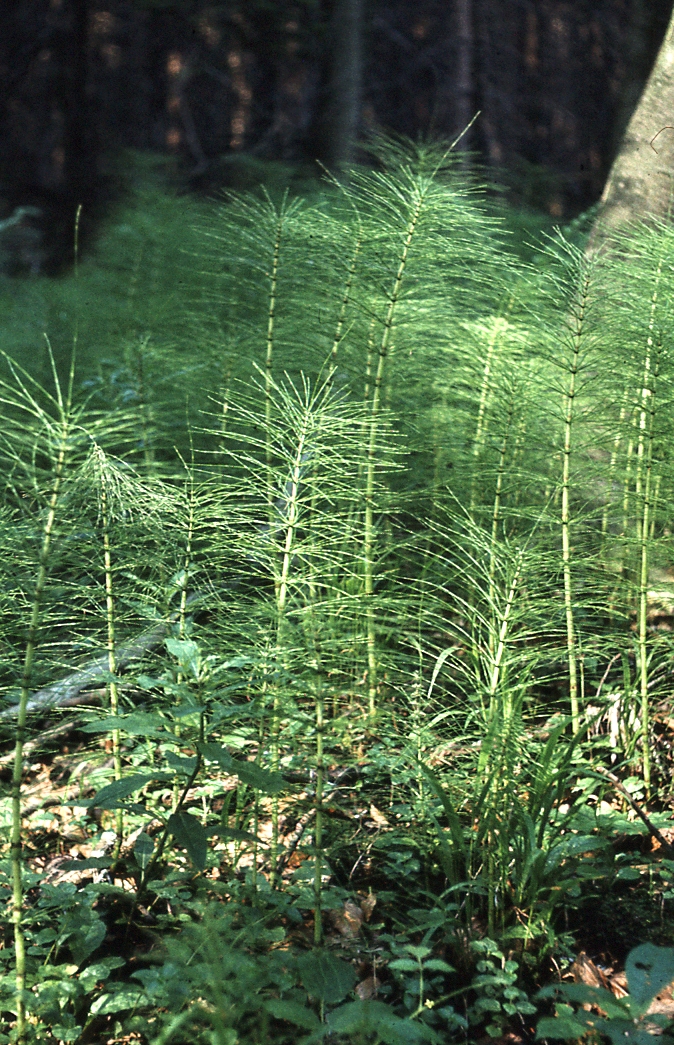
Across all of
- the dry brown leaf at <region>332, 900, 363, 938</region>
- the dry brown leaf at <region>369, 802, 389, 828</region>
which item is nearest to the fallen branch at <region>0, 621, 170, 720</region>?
the dry brown leaf at <region>369, 802, 389, 828</region>

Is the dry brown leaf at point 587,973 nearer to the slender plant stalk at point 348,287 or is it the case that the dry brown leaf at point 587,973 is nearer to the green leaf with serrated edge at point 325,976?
the green leaf with serrated edge at point 325,976

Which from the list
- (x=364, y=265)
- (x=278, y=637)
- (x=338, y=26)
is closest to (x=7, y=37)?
(x=338, y=26)

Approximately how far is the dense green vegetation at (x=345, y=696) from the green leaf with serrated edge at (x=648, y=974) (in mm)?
16

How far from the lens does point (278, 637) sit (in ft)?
5.80

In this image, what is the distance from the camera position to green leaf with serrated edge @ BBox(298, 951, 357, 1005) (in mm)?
1427

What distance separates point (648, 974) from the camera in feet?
4.59

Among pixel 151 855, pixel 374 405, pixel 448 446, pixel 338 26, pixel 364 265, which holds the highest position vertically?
pixel 338 26

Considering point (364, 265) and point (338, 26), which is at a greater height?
point (338, 26)

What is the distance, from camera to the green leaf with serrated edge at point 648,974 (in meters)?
1.33

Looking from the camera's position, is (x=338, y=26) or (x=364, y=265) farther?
(x=338, y=26)

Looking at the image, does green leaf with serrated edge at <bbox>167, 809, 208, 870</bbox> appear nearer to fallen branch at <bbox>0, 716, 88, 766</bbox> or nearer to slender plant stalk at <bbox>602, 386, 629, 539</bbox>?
fallen branch at <bbox>0, 716, 88, 766</bbox>

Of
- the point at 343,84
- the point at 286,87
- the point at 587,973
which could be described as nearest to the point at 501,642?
the point at 587,973

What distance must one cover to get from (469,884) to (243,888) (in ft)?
1.43

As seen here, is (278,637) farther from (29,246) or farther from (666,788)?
(29,246)
